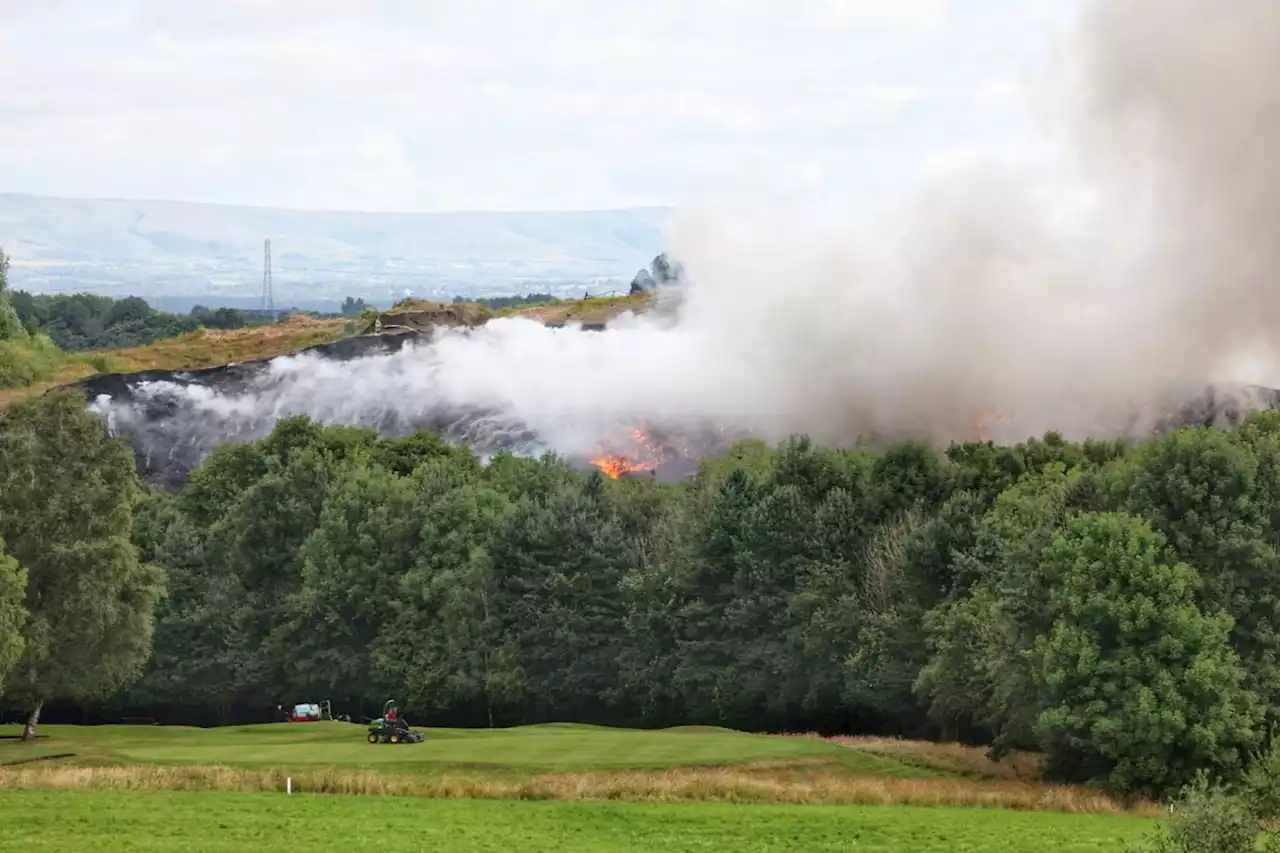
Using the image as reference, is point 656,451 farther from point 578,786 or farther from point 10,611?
point 578,786

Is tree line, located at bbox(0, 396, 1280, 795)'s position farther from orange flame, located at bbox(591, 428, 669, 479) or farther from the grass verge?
orange flame, located at bbox(591, 428, 669, 479)

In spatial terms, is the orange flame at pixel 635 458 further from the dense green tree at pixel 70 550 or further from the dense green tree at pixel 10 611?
the dense green tree at pixel 10 611

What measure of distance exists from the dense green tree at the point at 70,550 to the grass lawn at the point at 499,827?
2055 centimetres

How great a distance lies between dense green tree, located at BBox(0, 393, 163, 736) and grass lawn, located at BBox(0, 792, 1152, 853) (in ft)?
67.4

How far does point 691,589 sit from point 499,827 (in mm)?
34335

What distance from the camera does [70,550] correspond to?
6150 centimetres

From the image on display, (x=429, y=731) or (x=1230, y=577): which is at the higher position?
(x=1230, y=577)

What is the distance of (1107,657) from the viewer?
5216cm

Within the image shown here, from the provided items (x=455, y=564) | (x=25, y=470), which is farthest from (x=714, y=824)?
(x=455, y=564)

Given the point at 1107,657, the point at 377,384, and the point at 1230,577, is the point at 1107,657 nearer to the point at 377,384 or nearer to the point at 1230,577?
the point at 1230,577

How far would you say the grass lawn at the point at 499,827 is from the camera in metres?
35.6

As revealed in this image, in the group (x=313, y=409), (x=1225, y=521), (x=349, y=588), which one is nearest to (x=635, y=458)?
(x=313, y=409)

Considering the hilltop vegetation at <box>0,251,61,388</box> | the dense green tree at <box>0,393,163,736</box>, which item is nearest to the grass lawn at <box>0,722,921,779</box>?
the dense green tree at <box>0,393,163,736</box>

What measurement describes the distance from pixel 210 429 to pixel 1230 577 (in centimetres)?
7902
